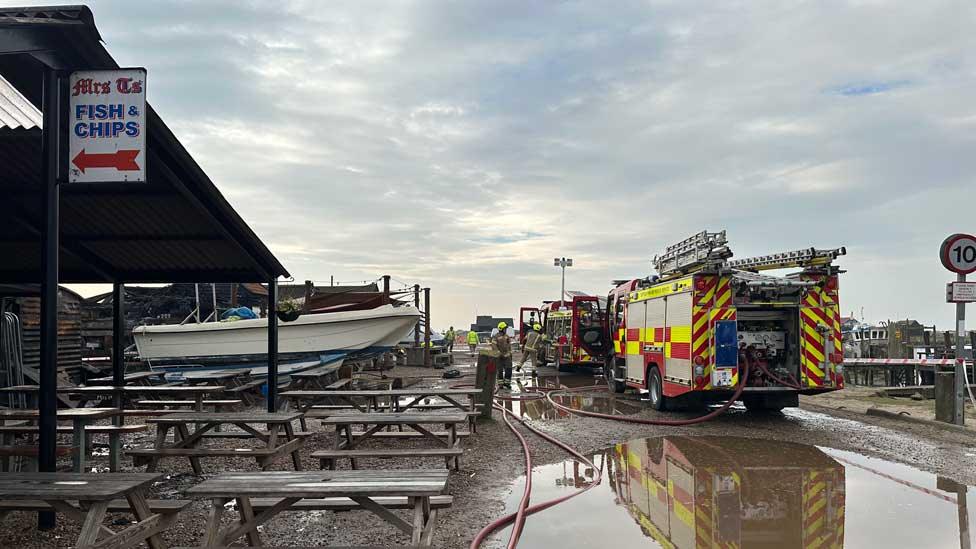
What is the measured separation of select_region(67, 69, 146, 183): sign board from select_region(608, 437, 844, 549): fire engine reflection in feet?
15.8

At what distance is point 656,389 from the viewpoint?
42.6 feet

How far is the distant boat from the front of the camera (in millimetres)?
17891

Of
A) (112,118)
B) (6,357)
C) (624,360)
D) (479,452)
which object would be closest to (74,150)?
(112,118)

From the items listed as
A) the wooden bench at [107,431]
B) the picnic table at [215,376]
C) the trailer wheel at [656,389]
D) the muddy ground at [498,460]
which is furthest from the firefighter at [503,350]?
the picnic table at [215,376]

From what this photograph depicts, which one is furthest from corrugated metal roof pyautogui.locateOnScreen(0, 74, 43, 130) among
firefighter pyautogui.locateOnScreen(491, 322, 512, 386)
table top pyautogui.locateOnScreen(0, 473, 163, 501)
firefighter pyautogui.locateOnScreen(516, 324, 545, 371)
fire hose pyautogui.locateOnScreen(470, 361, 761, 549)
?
firefighter pyautogui.locateOnScreen(516, 324, 545, 371)

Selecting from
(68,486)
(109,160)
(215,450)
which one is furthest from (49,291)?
(215,450)

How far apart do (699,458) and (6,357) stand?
10.8 metres

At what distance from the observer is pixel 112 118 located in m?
5.16

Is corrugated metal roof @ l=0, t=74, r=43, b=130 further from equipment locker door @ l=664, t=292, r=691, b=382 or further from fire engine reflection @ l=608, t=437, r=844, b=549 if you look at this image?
equipment locker door @ l=664, t=292, r=691, b=382

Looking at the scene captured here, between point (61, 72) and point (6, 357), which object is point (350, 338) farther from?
point (61, 72)

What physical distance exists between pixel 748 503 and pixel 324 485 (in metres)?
3.99

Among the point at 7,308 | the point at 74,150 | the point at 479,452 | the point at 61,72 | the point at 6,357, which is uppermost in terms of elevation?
the point at 61,72

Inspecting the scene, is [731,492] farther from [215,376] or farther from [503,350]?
[215,376]

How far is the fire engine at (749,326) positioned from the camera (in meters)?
10.9
